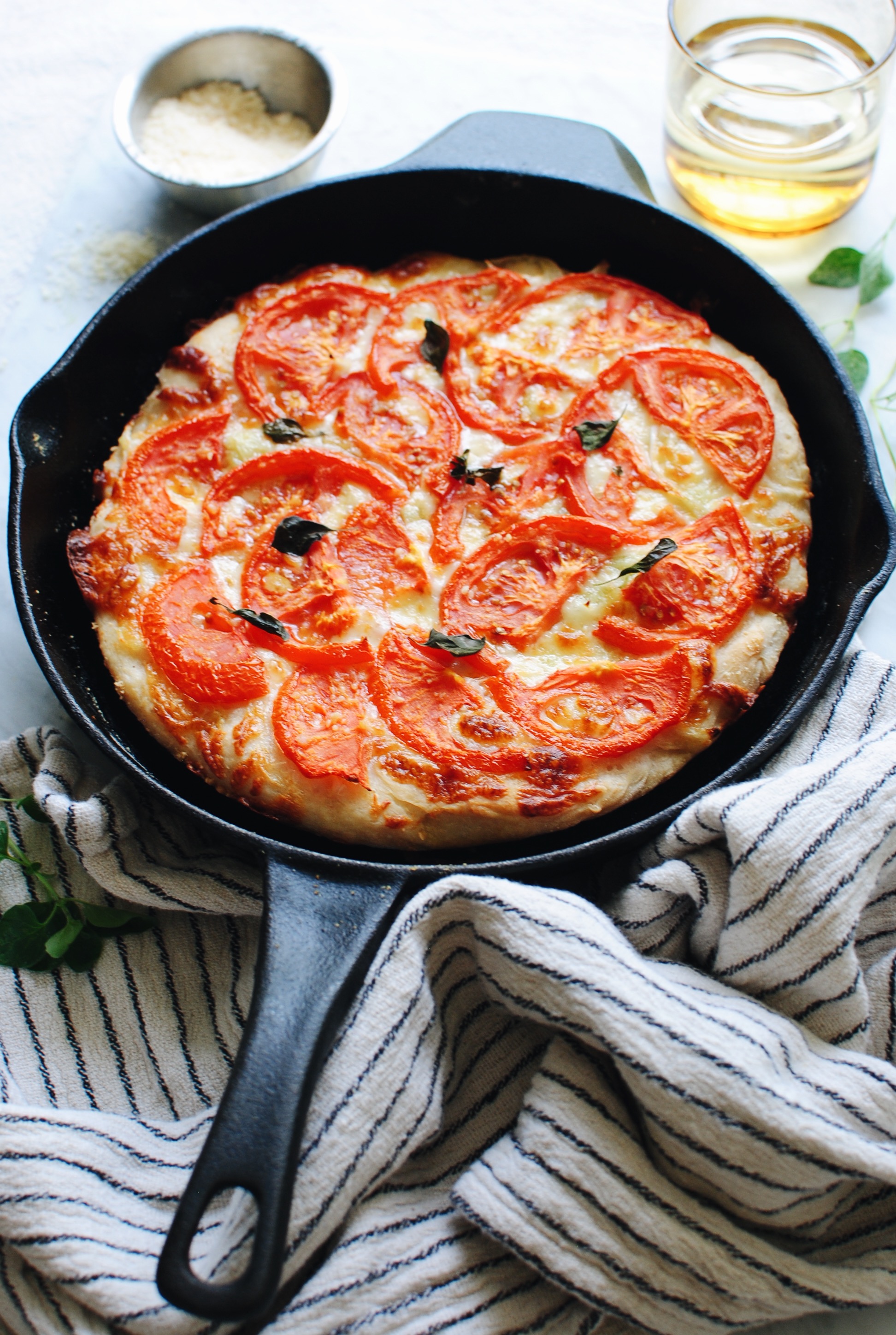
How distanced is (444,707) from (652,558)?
0.61m

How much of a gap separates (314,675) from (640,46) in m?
2.87

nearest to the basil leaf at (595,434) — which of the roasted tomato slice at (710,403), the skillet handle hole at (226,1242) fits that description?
the roasted tomato slice at (710,403)

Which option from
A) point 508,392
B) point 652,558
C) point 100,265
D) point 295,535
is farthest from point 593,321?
point 100,265

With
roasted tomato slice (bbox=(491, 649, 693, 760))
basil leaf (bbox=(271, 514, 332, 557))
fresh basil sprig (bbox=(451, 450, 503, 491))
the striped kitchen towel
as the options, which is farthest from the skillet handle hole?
fresh basil sprig (bbox=(451, 450, 503, 491))

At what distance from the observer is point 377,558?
109 inches

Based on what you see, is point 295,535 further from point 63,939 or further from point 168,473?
point 63,939

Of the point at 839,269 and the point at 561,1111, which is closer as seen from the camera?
the point at 561,1111

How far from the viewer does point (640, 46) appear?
4090 millimetres

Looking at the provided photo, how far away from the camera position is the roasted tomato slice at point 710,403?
285cm

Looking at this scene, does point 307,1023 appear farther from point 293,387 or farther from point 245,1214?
point 293,387

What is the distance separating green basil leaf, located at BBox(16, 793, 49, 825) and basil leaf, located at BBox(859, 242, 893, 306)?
2.78 m

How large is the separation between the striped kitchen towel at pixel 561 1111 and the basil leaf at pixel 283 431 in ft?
3.31

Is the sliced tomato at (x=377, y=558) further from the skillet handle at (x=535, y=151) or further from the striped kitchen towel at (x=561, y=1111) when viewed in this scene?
the skillet handle at (x=535, y=151)

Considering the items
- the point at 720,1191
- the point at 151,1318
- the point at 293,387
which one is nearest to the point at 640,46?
the point at 293,387
